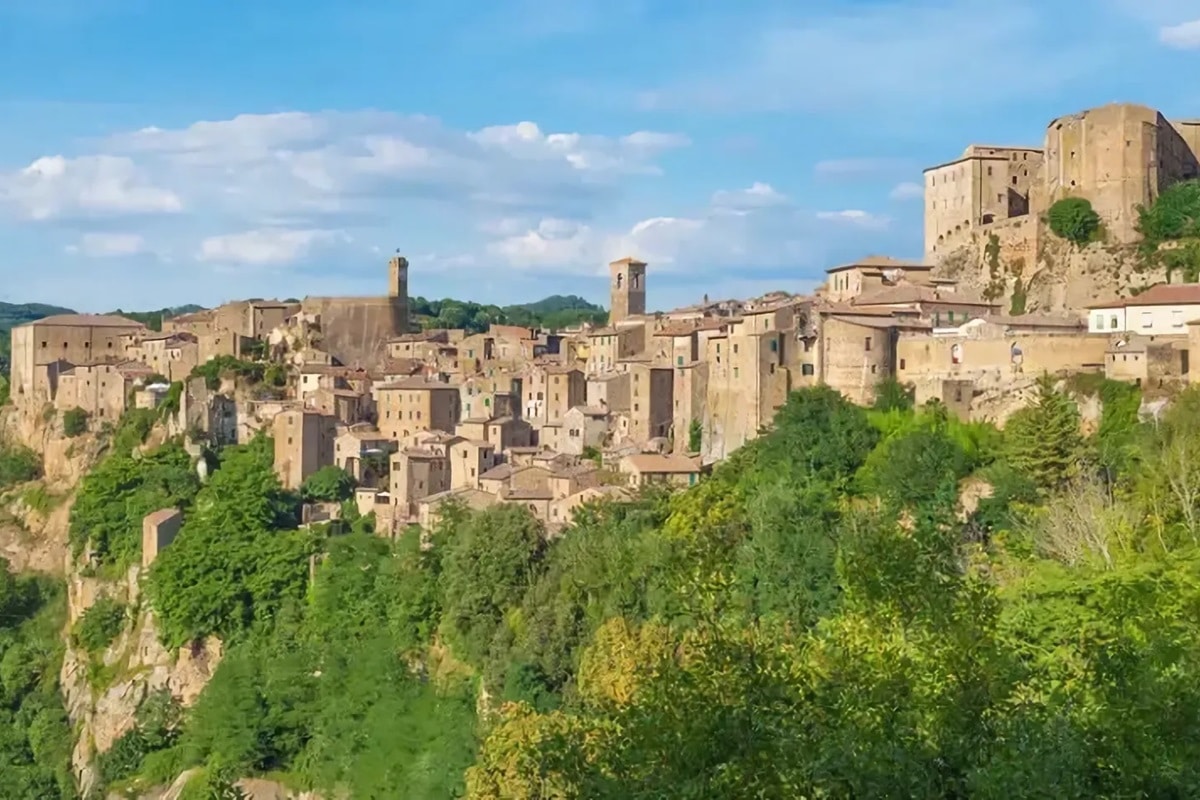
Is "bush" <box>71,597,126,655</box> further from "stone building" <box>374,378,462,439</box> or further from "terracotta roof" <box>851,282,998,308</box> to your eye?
"terracotta roof" <box>851,282,998,308</box>

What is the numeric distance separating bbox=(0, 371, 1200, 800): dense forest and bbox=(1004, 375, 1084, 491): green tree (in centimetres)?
7

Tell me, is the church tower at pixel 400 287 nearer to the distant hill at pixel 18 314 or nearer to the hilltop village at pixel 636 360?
the hilltop village at pixel 636 360

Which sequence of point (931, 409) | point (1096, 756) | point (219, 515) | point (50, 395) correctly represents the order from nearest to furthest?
point (1096, 756) < point (931, 409) < point (219, 515) < point (50, 395)

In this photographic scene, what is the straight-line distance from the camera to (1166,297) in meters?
43.2

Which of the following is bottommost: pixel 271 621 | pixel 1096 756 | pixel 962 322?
pixel 271 621

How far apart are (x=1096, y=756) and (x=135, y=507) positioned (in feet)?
172

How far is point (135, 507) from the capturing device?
203 ft

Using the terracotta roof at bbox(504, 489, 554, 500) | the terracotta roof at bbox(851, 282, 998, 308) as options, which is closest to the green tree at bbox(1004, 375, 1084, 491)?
the terracotta roof at bbox(851, 282, 998, 308)

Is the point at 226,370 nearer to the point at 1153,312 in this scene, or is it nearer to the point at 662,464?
the point at 662,464

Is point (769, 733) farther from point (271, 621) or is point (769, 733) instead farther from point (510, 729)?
point (271, 621)

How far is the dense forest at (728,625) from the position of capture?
14070 mm

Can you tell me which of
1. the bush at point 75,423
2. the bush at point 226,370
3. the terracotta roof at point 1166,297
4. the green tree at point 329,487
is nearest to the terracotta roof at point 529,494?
the green tree at point 329,487

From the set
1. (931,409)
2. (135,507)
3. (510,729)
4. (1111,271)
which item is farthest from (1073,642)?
(135,507)

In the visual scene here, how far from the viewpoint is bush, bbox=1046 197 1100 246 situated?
54.1 meters
